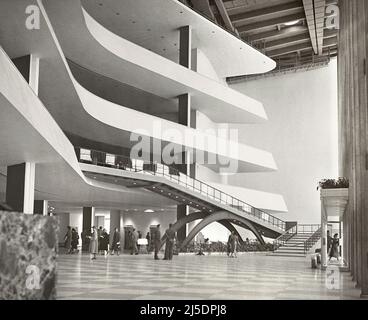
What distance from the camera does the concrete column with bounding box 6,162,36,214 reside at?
A: 20.4 meters

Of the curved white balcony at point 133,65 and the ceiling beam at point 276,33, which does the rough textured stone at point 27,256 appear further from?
the ceiling beam at point 276,33

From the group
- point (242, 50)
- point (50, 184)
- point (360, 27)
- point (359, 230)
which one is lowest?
point (359, 230)

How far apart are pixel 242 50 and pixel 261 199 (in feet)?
39.0

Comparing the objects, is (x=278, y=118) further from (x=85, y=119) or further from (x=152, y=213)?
(x=85, y=119)

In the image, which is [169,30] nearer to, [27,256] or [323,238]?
[323,238]

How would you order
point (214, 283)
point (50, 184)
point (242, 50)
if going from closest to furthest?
point (214, 283), point (50, 184), point (242, 50)

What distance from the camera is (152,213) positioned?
1730 inches

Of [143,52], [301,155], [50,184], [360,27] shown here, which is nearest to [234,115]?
[301,155]

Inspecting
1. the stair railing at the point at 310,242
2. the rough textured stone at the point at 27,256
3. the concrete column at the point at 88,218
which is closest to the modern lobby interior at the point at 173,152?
the rough textured stone at the point at 27,256

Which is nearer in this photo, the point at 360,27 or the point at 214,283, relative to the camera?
the point at 360,27

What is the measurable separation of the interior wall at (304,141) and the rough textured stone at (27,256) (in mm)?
42198

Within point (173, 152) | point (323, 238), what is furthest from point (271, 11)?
point (323, 238)

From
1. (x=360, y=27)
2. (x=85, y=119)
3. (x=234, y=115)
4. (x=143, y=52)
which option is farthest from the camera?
(x=234, y=115)

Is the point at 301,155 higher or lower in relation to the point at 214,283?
higher
